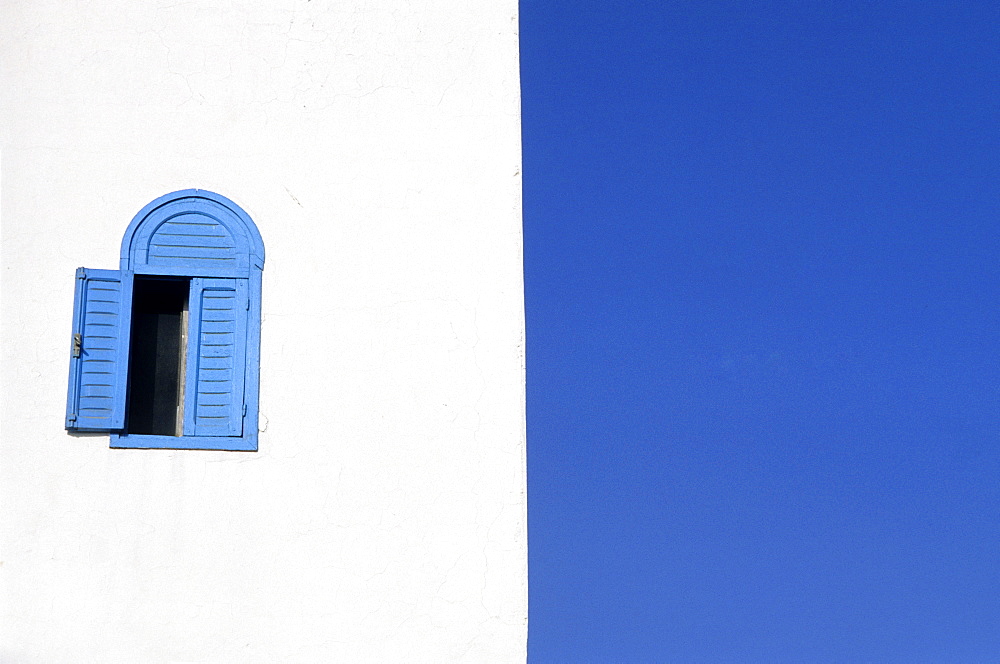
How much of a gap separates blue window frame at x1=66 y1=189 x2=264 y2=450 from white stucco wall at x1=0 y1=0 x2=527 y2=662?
0.10 metres

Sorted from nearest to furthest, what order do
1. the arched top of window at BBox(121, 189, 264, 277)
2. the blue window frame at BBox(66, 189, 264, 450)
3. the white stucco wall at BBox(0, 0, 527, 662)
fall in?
the white stucco wall at BBox(0, 0, 527, 662) → the blue window frame at BBox(66, 189, 264, 450) → the arched top of window at BBox(121, 189, 264, 277)

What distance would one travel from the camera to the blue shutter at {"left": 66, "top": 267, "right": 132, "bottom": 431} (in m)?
6.69

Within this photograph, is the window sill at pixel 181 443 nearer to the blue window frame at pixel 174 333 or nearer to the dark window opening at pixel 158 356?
the blue window frame at pixel 174 333

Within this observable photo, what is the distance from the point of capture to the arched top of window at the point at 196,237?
698 cm

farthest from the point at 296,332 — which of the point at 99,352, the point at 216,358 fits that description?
the point at 99,352

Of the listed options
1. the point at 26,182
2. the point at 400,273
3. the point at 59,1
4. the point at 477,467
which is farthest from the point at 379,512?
the point at 59,1

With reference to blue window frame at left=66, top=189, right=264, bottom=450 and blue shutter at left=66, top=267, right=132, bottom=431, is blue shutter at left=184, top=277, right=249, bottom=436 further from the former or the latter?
blue shutter at left=66, top=267, right=132, bottom=431

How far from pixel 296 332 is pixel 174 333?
0.77 metres

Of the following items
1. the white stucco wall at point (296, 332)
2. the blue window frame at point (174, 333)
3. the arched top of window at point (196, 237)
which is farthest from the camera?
the arched top of window at point (196, 237)

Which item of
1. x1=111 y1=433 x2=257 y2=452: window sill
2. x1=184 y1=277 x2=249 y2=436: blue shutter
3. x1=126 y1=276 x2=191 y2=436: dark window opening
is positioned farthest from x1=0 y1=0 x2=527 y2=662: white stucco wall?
x1=126 y1=276 x2=191 y2=436: dark window opening

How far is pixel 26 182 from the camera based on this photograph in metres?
6.98

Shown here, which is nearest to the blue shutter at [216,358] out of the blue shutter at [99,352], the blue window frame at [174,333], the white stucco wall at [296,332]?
the blue window frame at [174,333]

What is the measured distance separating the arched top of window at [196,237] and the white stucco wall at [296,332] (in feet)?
0.30

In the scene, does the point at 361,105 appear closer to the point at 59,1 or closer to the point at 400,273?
the point at 400,273
